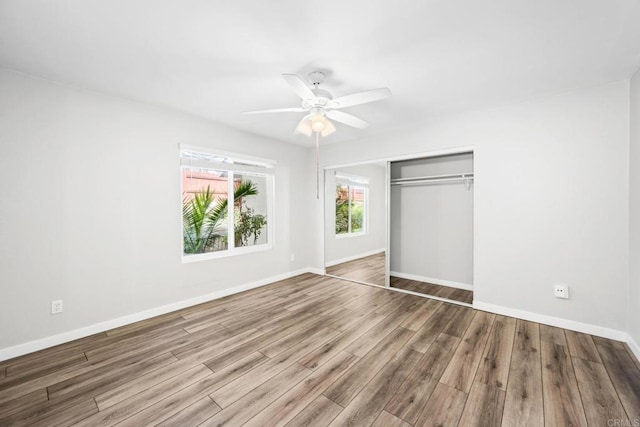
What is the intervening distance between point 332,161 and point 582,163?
3327mm

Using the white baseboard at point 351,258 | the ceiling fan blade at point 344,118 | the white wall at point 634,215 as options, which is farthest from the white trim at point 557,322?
the white baseboard at point 351,258

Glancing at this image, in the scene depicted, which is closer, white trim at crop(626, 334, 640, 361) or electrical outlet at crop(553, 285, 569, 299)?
white trim at crop(626, 334, 640, 361)

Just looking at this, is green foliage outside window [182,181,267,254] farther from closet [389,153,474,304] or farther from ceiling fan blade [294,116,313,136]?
closet [389,153,474,304]

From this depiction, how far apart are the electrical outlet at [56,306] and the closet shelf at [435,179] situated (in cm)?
448

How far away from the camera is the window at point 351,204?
552cm

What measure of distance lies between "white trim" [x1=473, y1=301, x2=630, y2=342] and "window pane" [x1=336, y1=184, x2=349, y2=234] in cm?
293

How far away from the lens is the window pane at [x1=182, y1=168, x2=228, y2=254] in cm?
353

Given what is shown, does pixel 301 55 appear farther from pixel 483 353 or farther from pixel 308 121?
pixel 483 353

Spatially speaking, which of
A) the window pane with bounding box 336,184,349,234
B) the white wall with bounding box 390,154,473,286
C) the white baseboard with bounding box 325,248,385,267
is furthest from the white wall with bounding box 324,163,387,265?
the white wall with bounding box 390,154,473,286

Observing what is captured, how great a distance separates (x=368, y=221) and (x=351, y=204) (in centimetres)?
→ 62

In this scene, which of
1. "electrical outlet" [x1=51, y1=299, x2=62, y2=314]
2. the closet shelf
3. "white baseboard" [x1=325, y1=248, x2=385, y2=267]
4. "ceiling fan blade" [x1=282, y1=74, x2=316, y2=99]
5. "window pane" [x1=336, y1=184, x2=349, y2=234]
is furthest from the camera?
"window pane" [x1=336, y1=184, x2=349, y2=234]

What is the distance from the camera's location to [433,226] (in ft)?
13.8

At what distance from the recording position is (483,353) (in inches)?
89.6

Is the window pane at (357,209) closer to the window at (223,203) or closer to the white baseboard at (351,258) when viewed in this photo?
the white baseboard at (351,258)
